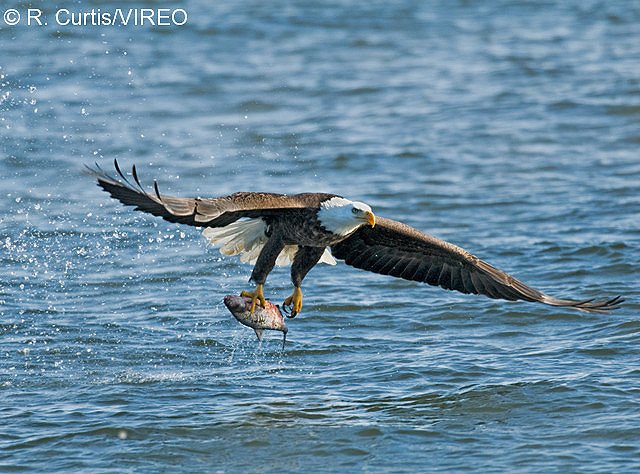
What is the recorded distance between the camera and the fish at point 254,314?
6766 mm

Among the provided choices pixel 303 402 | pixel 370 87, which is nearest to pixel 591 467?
pixel 303 402

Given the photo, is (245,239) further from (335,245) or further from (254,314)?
(254,314)

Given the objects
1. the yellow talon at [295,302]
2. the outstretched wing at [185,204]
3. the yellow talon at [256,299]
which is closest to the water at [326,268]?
the yellow talon at [295,302]

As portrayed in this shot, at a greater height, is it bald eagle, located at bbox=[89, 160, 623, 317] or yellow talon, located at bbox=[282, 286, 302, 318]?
bald eagle, located at bbox=[89, 160, 623, 317]

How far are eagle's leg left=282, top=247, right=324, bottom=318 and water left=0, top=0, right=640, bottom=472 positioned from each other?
439mm

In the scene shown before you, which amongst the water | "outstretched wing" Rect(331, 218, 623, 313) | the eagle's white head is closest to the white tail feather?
"outstretched wing" Rect(331, 218, 623, 313)

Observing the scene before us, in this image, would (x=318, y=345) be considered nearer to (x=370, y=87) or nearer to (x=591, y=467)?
(x=591, y=467)

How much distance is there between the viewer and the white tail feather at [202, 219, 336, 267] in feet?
24.5

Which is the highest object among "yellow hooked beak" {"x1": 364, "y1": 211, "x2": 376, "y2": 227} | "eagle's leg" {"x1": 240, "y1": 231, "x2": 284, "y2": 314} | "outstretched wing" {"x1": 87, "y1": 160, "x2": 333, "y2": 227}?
"outstretched wing" {"x1": 87, "y1": 160, "x2": 333, "y2": 227}

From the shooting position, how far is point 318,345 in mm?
8031

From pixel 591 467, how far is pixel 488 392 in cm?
113

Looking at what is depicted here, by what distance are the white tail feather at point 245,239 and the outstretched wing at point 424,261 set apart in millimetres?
306

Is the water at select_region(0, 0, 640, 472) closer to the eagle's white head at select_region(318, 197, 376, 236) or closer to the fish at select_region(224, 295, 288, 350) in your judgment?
the fish at select_region(224, 295, 288, 350)

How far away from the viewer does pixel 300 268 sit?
293 inches
